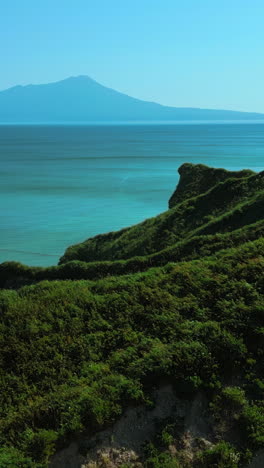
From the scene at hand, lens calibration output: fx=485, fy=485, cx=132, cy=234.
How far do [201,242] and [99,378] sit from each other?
12.2m

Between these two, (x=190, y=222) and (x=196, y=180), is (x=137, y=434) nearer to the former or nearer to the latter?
(x=190, y=222)

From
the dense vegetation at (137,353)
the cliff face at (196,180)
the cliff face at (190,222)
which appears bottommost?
the dense vegetation at (137,353)

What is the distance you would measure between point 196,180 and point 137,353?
110 feet

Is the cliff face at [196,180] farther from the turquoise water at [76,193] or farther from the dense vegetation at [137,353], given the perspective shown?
the dense vegetation at [137,353]

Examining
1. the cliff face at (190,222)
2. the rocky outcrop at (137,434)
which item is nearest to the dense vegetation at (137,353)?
the rocky outcrop at (137,434)

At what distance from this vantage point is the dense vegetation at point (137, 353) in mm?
11594

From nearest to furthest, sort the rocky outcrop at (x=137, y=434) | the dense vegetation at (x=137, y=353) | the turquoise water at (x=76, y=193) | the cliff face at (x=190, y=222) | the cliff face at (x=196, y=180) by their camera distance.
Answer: the rocky outcrop at (x=137, y=434) → the dense vegetation at (x=137, y=353) → the cliff face at (x=190, y=222) → the cliff face at (x=196, y=180) → the turquoise water at (x=76, y=193)

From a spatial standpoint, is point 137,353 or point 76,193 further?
point 76,193

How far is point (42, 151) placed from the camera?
15950cm

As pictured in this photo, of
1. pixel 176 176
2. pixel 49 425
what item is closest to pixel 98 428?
pixel 49 425

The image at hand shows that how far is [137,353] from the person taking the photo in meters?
14.1

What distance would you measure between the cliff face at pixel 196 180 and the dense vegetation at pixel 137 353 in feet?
81.9

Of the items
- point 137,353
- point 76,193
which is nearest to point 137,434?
point 137,353

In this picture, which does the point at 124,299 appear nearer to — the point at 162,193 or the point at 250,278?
the point at 250,278
